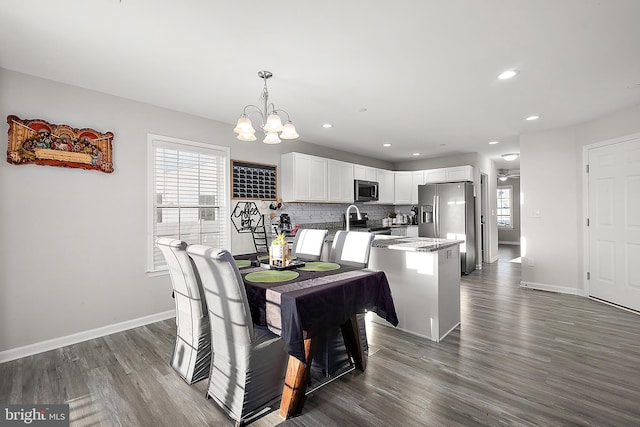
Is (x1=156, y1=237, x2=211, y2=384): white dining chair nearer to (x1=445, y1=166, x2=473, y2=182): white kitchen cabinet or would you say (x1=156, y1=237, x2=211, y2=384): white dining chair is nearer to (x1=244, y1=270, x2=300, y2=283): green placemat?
(x1=244, y1=270, x2=300, y2=283): green placemat

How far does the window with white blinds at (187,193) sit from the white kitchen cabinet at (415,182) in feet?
14.3

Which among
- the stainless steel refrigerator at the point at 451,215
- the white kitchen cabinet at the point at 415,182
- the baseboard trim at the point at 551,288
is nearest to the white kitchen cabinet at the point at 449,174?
the white kitchen cabinet at the point at 415,182

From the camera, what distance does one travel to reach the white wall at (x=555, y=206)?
4312 millimetres

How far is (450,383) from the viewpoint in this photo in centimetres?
214

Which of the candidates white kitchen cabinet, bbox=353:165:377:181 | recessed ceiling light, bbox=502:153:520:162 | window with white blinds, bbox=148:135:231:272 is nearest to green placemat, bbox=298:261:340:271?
window with white blinds, bbox=148:135:231:272

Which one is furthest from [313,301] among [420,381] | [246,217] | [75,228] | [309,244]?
[246,217]

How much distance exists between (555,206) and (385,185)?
3.08 meters

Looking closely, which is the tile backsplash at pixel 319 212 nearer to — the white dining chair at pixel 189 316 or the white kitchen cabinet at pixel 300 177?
the white kitchen cabinet at pixel 300 177

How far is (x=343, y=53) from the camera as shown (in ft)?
7.74

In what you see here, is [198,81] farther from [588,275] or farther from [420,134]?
[588,275]

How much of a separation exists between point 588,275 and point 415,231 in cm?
295

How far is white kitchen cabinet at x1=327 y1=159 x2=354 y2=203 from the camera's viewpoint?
5328 millimetres

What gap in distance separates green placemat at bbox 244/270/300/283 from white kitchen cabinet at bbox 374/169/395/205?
4604 millimetres

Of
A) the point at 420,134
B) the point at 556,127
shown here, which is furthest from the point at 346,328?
the point at 556,127
